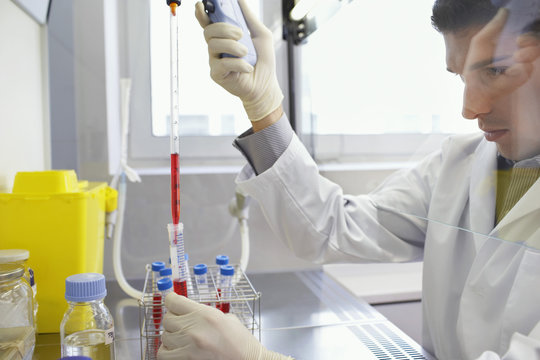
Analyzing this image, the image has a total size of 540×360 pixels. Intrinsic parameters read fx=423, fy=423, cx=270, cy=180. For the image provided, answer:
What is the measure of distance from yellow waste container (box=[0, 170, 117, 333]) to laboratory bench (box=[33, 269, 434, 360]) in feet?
0.37

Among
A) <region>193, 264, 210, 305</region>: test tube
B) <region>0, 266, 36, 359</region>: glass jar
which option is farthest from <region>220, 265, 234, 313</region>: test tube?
<region>0, 266, 36, 359</region>: glass jar

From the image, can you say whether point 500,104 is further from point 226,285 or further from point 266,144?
point 226,285

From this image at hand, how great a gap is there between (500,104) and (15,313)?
893 millimetres

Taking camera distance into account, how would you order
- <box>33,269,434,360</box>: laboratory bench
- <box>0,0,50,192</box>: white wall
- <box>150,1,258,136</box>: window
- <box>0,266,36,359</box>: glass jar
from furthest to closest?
<box>150,1,258,136</box>: window → <box>0,0,50,192</box>: white wall → <box>33,269,434,360</box>: laboratory bench → <box>0,266,36,359</box>: glass jar

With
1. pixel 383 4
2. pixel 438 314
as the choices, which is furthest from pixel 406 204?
pixel 383 4

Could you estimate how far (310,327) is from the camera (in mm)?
1113

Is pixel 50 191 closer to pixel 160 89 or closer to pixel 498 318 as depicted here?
pixel 160 89

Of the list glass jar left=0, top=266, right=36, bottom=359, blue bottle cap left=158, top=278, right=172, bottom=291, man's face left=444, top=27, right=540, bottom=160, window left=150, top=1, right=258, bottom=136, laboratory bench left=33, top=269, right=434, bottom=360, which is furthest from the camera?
window left=150, top=1, right=258, bottom=136

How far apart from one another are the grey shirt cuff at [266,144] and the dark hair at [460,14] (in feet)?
1.50

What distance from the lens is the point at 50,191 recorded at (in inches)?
38.0

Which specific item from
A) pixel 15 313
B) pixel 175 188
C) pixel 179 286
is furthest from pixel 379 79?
pixel 15 313

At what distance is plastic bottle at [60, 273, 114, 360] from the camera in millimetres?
700

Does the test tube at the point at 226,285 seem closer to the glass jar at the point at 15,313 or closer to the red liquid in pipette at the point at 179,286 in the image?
the red liquid in pipette at the point at 179,286

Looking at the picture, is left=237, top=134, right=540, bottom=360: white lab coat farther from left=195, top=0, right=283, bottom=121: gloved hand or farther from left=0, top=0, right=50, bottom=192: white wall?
left=0, top=0, right=50, bottom=192: white wall
